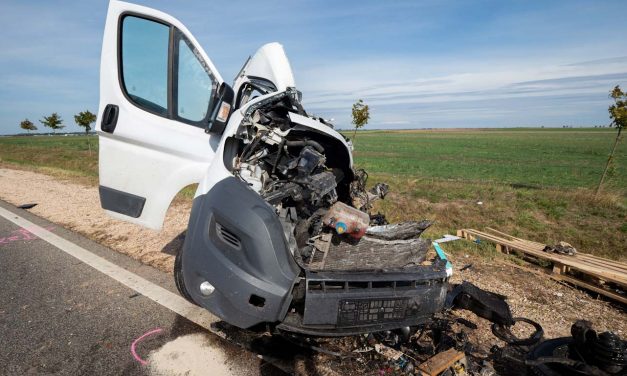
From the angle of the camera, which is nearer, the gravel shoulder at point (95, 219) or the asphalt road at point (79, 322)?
the asphalt road at point (79, 322)

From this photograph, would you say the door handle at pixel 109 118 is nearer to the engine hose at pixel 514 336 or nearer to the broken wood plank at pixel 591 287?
the engine hose at pixel 514 336

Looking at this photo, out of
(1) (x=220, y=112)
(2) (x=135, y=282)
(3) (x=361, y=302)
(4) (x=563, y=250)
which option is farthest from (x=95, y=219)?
(4) (x=563, y=250)

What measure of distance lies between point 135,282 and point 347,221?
2739 millimetres

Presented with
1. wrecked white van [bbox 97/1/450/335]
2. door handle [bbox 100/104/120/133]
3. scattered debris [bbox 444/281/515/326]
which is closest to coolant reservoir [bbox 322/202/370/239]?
wrecked white van [bbox 97/1/450/335]

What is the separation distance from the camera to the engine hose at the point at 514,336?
290cm

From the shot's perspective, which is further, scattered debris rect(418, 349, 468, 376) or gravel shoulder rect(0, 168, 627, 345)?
gravel shoulder rect(0, 168, 627, 345)

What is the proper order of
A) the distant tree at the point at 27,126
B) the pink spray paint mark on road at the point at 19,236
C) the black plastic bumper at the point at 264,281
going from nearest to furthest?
the black plastic bumper at the point at 264,281 < the pink spray paint mark on road at the point at 19,236 < the distant tree at the point at 27,126

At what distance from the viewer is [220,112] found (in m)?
3.00

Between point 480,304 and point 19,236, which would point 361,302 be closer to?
point 480,304

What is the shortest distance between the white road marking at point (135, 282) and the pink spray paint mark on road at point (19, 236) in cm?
6

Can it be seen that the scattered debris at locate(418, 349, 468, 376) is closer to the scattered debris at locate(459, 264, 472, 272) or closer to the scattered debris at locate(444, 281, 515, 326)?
the scattered debris at locate(444, 281, 515, 326)

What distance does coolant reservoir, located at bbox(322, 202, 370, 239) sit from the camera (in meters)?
2.39

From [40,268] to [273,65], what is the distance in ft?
12.2

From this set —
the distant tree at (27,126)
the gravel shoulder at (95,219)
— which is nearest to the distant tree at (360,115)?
the gravel shoulder at (95,219)
